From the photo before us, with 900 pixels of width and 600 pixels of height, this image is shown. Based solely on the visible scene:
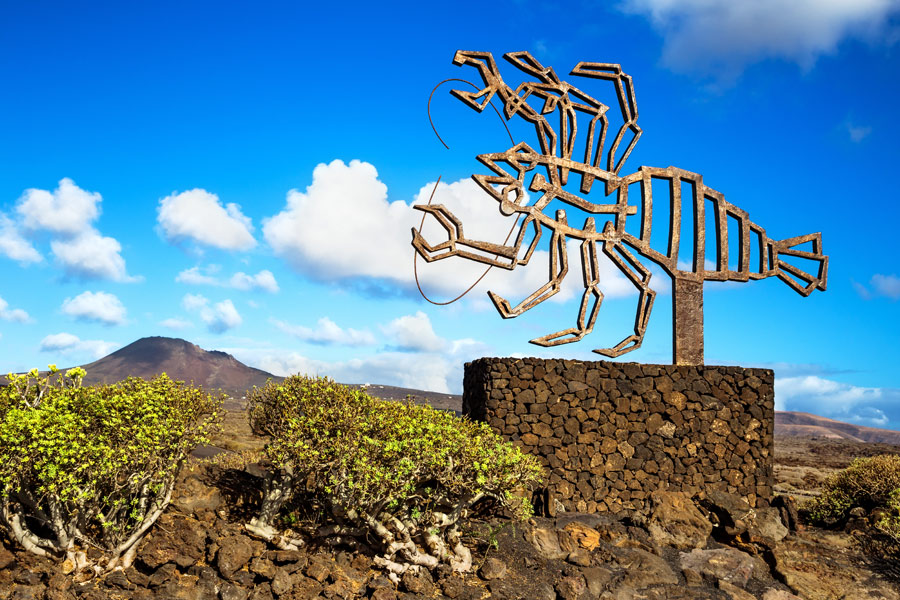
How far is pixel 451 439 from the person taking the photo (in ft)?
34.9

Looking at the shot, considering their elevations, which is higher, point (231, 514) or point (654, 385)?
point (654, 385)

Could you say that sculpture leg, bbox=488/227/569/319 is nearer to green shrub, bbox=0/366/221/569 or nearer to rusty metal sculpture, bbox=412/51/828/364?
rusty metal sculpture, bbox=412/51/828/364

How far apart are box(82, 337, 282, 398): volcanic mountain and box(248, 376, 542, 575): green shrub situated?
6795 centimetres

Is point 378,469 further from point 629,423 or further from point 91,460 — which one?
point 629,423

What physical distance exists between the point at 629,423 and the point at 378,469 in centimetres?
653

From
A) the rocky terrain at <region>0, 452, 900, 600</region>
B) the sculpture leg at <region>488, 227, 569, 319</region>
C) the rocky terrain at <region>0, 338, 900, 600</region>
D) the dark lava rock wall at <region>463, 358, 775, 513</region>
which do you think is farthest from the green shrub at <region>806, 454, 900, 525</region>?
the sculpture leg at <region>488, 227, 569, 319</region>

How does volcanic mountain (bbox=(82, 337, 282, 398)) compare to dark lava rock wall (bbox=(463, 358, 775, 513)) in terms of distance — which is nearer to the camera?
dark lava rock wall (bbox=(463, 358, 775, 513))

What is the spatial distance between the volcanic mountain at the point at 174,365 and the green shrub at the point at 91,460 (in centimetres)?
6768

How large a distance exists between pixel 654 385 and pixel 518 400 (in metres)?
3.06

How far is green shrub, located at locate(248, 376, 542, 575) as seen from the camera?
32.5 ft

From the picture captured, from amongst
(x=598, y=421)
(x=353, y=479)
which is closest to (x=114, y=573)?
(x=353, y=479)

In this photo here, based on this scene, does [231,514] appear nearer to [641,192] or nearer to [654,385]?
[654,385]

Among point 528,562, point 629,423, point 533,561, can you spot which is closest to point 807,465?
point 629,423

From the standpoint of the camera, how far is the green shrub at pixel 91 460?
29.4ft
